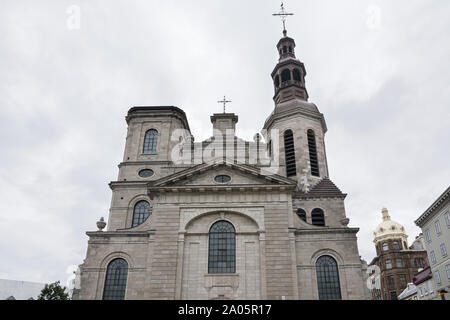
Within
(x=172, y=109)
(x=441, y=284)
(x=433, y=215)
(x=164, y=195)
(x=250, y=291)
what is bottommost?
(x=250, y=291)

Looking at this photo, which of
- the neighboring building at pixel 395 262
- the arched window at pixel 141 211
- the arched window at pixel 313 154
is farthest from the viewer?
the neighboring building at pixel 395 262

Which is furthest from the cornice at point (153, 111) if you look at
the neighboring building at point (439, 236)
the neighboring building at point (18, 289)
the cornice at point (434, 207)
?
the neighboring building at point (18, 289)

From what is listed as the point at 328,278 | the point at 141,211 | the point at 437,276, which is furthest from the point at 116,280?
the point at 437,276

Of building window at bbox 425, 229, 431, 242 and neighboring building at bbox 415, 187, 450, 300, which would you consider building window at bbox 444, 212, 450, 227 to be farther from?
building window at bbox 425, 229, 431, 242

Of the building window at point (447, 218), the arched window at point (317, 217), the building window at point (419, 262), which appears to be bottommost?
the arched window at point (317, 217)

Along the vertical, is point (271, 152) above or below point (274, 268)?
above

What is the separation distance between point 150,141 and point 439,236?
2699cm

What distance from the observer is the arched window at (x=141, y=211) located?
92.8 ft

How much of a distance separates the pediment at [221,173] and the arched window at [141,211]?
5.16m

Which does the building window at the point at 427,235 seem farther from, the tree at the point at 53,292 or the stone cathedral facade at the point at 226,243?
the tree at the point at 53,292
